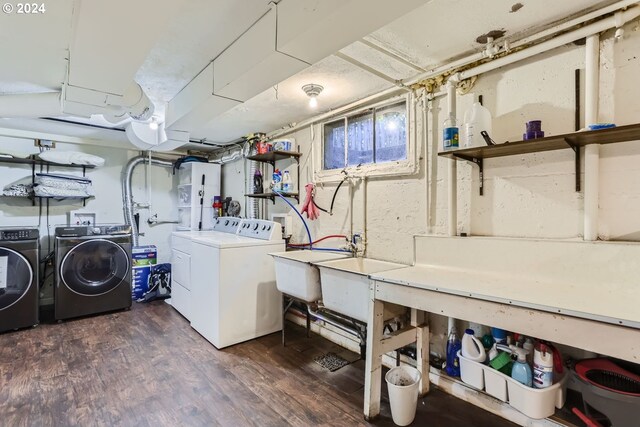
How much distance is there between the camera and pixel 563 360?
5.51 feet

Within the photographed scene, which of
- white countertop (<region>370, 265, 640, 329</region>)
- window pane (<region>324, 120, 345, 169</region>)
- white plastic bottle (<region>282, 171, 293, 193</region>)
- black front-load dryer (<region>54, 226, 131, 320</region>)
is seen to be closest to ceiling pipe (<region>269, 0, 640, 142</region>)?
window pane (<region>324, 120, 345, 169</region>)

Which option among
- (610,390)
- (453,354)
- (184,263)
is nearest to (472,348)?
(453,354)

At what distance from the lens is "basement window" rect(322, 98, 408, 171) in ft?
8.13

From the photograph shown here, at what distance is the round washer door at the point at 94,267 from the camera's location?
3.43m

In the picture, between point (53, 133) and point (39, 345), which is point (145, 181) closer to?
point (53, 133)

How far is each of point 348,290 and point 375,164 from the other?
109 cm

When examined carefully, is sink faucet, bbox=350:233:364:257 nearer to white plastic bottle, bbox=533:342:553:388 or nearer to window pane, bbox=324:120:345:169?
window pane, bbox=324:120:345:169

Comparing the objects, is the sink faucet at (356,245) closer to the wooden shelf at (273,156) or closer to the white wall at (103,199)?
the wooden shelf at (273,156)

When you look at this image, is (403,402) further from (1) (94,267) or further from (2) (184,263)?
(1) (94,267)

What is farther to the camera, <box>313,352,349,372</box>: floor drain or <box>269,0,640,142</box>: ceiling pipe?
<box>313,352,349,372</box>: floor drain

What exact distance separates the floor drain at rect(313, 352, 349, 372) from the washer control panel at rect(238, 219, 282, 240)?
1188mm

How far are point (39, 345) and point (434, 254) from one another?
11.5ft

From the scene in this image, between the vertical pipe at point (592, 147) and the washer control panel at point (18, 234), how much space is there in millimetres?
4655

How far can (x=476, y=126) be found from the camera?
188 cm
